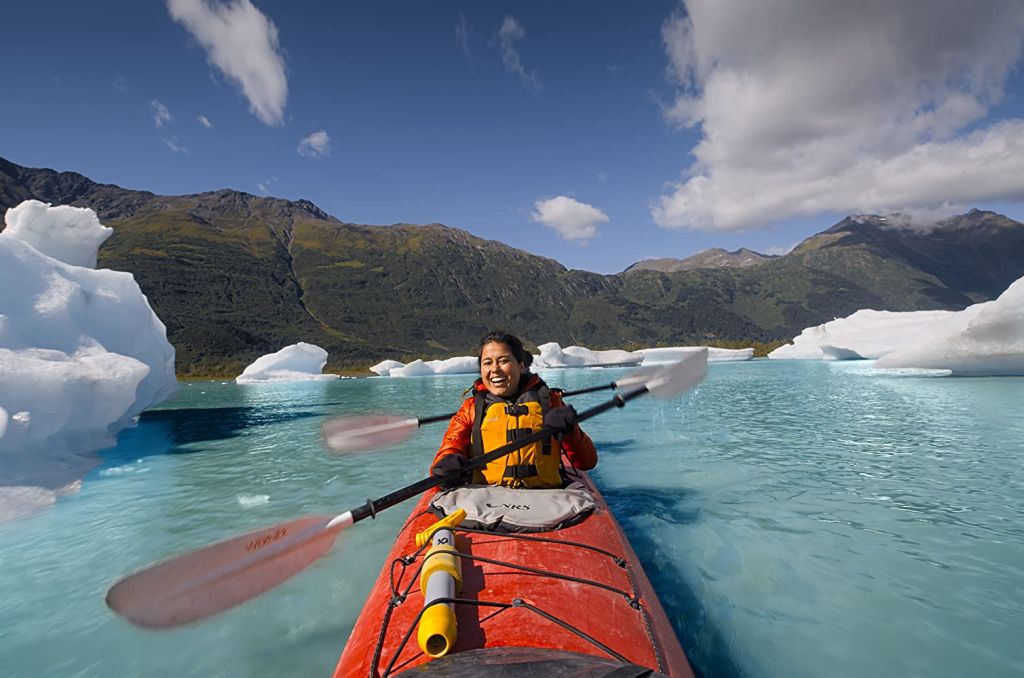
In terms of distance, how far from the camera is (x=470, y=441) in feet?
16.7

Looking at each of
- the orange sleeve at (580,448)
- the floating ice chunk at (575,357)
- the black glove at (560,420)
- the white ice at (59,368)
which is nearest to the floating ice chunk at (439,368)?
the floating ice chunk at (575,357)

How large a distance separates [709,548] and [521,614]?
3.68 meters

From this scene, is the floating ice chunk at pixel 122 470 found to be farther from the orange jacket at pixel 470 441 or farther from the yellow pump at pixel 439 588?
the yellow pump at pixel 439 588

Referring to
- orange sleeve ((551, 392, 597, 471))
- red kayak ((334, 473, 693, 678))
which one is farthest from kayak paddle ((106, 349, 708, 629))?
orange sleeve ((551, 392, 597, 471))

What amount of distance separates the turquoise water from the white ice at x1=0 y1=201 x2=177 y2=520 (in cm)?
97

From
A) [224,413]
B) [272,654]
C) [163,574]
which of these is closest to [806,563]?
[272,654]

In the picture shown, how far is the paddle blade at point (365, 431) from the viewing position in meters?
6.67

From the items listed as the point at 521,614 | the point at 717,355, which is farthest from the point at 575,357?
the point at 521,614

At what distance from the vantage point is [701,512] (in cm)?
654

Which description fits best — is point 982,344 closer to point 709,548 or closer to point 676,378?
point 676,378

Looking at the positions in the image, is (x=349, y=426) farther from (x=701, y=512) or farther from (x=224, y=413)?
(x=224, y=413)

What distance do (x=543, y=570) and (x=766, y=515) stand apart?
Answer: 15.2 ft

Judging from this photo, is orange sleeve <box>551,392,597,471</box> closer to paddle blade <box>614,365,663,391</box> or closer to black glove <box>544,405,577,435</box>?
black glove <box>544,405,577,435</box>

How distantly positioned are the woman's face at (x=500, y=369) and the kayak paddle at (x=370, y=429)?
1.71 m
